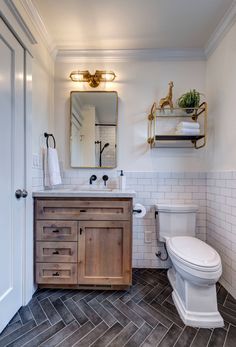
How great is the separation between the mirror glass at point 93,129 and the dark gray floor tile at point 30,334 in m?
1.48

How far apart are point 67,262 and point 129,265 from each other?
0.55 meters

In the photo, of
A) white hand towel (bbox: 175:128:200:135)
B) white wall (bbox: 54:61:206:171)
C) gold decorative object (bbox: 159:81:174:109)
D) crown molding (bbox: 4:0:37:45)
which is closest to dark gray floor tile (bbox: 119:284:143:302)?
white wall (bbox: 54:61:206:171)

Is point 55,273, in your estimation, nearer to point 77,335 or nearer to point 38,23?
point 77,335

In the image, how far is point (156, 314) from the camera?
1538mm

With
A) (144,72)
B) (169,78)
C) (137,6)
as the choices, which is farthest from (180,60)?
(137,6)

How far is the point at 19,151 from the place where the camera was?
1.54 m

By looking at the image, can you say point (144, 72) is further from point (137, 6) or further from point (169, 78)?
point (137, 6)

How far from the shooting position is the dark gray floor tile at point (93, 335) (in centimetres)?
128

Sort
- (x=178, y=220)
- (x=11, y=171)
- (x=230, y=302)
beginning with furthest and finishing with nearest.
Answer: (x=178, y=220)
(x=230, y=302)
(x=11, y=171)

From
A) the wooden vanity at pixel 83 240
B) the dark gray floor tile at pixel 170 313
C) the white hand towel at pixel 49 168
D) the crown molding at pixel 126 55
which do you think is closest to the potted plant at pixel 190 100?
the crown molding at pixel 126 55

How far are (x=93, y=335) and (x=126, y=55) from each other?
2624 mm

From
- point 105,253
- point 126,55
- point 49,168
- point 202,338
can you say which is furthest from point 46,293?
point 126,55

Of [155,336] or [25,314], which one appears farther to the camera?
[25,314]

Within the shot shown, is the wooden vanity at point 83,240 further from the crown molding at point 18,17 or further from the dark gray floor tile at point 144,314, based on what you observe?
Result: the crown molding at point 18,17
